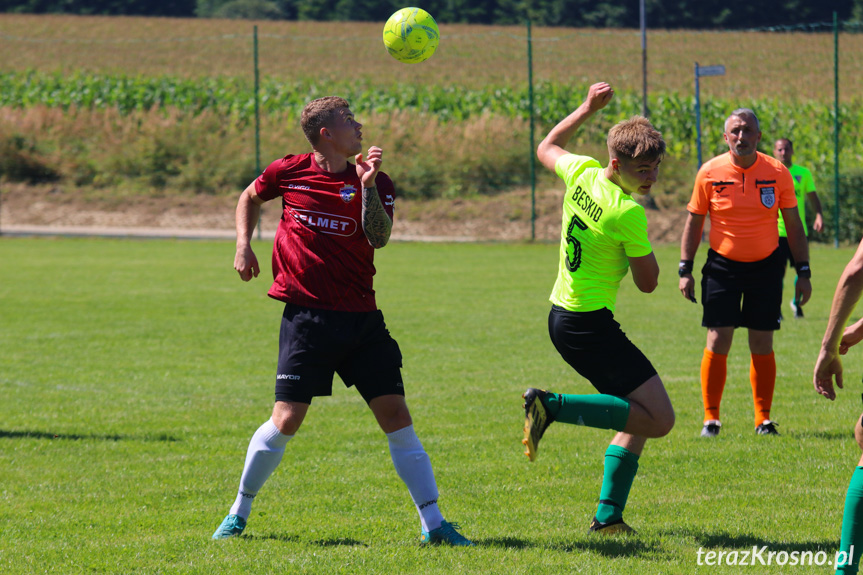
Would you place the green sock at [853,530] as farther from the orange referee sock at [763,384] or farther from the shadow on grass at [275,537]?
the orange referee sock at [763,384]

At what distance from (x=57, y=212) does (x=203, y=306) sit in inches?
639

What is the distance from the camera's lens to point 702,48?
98.1 ft

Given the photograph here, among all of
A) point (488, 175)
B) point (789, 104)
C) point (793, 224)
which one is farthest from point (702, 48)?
point (793, 224)

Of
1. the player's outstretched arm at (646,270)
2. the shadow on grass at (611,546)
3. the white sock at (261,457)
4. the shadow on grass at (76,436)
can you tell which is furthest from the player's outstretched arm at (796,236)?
the shadow on grass at (76,436)

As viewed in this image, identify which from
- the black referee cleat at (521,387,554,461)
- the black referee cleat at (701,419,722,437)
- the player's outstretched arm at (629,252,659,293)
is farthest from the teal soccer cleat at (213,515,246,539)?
the black referee cleat at (701,419,722,437)

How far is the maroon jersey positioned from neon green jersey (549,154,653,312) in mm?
810

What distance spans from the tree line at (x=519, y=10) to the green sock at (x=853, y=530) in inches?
1934

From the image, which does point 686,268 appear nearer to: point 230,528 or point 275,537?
point 275,537

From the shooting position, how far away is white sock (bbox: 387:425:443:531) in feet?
14.4

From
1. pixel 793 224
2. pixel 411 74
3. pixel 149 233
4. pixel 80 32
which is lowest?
pixel 149 233

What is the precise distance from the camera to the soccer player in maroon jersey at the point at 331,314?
4367mm

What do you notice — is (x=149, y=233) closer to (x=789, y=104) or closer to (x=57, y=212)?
(x=57, y=212)

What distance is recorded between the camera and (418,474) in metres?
4.41

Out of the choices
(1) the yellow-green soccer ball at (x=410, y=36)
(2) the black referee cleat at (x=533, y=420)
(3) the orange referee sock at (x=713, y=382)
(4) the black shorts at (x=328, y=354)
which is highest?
(1) the yellow-green soccer ball at (x=410, y=36)
